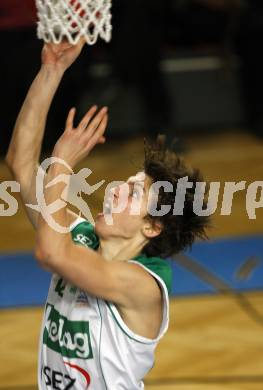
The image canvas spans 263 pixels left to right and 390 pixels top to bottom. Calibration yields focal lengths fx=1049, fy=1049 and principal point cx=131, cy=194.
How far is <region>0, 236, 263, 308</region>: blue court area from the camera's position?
7.00 m

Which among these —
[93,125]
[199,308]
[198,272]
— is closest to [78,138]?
[93,125]

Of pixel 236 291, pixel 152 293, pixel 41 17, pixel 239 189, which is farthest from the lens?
pixel 239 189

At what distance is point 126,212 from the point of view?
4.01 metres

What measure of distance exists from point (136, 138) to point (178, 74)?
783mm

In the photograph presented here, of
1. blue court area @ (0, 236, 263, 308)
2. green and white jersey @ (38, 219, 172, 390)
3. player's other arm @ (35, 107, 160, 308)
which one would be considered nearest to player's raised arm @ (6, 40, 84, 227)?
player's other arm @ (35, 107, 160, 308)

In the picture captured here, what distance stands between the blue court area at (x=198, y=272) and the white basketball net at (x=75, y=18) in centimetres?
269

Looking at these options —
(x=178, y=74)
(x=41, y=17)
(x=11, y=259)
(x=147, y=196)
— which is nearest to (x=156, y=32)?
(x=178, y=74)

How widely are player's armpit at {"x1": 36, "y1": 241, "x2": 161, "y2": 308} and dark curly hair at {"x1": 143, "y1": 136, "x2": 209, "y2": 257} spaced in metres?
0.20

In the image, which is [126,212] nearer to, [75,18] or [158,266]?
[158,266]

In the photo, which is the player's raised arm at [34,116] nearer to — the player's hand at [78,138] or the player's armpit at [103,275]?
the player's hand at [78,138]

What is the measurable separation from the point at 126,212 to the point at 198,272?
11.1ft

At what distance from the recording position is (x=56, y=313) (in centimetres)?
415

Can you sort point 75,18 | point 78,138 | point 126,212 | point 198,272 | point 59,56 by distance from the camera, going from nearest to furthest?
point 78,138, point 126,212, point 59,56, point 75,18, point 198,272

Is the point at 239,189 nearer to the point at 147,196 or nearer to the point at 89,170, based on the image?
the point at 89,170
